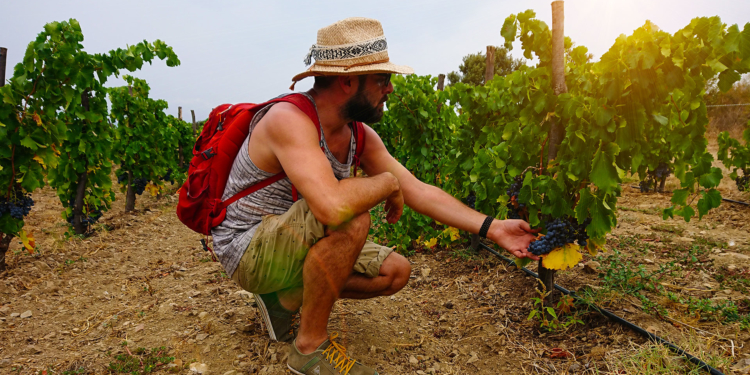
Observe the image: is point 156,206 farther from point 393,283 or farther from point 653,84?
point 653,84

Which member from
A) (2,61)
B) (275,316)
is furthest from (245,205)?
(2,61)

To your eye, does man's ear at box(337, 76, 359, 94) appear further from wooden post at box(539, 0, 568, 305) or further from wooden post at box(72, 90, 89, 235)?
wooden post at box(72, 90, 89, 235)

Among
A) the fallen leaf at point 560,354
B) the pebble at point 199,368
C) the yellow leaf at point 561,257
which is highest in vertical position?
the yellow leaf at point 561,257

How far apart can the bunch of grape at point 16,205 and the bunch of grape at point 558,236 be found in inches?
172

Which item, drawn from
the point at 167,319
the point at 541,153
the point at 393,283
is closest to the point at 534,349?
the point at 393,283

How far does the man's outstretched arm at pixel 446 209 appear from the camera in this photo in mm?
2244

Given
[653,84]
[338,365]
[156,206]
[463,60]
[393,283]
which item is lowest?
[156,206]

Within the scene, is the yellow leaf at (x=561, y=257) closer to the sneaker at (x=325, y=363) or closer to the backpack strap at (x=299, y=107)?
the sneaker at (x=325, y=363)

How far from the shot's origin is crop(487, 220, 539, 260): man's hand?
87.4 inches

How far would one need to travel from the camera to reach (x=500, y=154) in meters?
2.65

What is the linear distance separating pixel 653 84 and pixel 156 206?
8081 mm

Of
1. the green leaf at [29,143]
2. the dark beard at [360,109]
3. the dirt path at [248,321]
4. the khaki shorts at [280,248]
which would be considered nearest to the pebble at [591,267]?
the dirt path at [248,321]

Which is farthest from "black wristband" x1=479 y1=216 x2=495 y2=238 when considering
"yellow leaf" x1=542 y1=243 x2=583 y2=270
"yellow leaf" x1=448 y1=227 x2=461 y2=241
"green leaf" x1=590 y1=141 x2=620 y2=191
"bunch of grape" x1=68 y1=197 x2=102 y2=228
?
"bunch of grape" x1=68 y1=197 x2=102 y2=228

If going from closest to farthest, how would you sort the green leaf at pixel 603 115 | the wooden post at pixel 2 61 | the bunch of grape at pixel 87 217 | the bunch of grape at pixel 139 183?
the green leaf at pixel 603 115 < the wooden post at pixel 2 61 < the bunch of grape at pixel 87 217 < the bunch of grape at pixel 139 183
